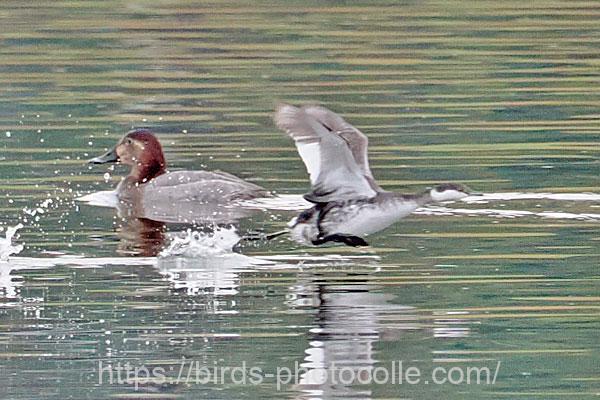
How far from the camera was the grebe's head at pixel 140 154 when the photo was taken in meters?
16.5

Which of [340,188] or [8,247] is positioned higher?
[340,188]

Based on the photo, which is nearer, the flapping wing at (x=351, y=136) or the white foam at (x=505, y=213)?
the flapping wing at (x=351, y=136)

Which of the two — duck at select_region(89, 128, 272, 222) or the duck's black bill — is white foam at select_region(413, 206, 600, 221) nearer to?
duck at select_region(89, 128, 272, 222)

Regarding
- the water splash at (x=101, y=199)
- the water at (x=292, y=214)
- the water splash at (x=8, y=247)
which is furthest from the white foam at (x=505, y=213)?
the water splash at (x=8, y=247)

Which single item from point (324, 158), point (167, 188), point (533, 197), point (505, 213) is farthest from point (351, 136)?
point (167, 188)

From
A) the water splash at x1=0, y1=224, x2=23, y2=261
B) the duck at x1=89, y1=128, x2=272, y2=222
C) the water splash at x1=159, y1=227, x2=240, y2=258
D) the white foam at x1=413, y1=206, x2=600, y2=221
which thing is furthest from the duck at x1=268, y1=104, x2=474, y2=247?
the duck at x1=89, y1=128, x2=272, y2=222

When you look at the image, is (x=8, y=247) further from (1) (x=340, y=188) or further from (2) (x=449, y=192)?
(2) (x=449, y=192)

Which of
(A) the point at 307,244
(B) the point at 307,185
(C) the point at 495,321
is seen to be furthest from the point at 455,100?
(C) the point at 495,321

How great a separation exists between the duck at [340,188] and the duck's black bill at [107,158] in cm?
401

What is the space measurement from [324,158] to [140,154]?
4.66m

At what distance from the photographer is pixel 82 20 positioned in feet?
88.7

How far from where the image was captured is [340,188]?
1234cm

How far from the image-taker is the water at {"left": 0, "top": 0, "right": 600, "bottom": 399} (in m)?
10.0

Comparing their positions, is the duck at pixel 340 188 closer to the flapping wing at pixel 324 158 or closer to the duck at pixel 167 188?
the flapping wing at pixel 324 158
